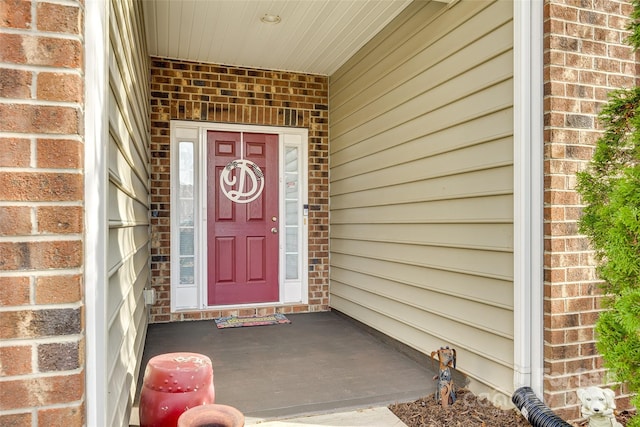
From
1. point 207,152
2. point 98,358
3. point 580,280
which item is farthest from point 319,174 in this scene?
point 98,358

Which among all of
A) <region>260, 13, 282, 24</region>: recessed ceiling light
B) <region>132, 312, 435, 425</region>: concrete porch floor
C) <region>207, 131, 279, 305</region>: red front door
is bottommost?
<region>132, 312, 435, 425</region>: concrete porch floor

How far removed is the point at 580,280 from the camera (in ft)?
7.49

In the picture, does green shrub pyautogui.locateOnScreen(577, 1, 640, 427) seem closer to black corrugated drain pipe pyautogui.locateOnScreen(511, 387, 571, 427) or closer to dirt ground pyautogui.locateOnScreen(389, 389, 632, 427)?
black corrugated drain pipe pyautogui.locateOnScreen(511, 387, 571, 427)

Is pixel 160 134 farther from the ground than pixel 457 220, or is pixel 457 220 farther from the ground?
pixel 160 134

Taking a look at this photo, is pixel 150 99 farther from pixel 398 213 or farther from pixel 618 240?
pixel 618 240

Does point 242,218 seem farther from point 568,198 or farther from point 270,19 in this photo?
point 568,198


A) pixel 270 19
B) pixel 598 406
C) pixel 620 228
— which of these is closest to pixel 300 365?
pixel 598 406

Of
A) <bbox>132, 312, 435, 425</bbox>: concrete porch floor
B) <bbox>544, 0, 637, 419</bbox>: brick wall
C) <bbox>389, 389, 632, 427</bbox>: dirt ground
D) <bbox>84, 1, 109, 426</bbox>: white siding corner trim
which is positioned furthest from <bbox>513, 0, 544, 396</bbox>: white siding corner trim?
<bbox>84, 1, 109, 426</bbox>: white siding corner trim

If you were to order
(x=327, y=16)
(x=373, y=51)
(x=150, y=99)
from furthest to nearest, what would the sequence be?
(x=150, y=99) < (x=373, y=51) < (x=327, y=16)

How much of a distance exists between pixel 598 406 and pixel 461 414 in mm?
690

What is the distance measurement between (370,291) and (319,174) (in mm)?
1610

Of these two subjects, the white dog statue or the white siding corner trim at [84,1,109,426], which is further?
the white dog statue

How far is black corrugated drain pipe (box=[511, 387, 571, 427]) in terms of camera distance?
2.02 metres

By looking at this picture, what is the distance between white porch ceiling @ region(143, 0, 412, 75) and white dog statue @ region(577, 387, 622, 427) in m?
2.81
